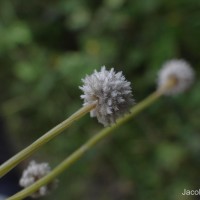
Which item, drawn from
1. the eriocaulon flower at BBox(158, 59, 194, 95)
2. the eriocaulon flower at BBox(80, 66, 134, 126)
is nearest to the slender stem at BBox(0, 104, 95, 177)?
the eriocaulon flower at BBox(80, 66, 134, 126)

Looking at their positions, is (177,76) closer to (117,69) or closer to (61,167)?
(61,167)

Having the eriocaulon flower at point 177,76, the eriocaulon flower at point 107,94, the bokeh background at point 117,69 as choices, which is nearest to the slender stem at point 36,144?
the eriocaulon flower at point 107,94

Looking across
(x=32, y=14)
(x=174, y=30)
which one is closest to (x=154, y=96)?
(x=174, y=30)

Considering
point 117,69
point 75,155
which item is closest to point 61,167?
point 75,155

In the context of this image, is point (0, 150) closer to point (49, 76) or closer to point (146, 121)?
point (49, 76)

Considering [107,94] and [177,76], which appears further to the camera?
[177,76]

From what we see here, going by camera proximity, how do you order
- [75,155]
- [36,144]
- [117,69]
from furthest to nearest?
[117,69] → [75,155] → [36,144]

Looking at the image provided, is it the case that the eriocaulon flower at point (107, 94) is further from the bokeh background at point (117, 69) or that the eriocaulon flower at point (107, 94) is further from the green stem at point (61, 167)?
the bokeh background at point (117, 69)
